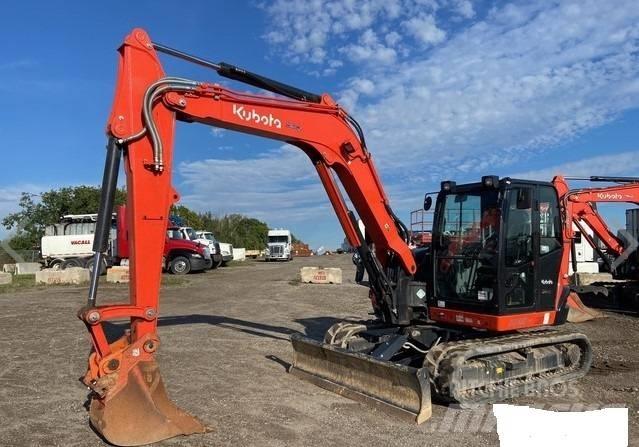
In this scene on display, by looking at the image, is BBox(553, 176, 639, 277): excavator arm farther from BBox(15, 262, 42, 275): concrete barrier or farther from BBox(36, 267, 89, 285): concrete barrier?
BBox(15, 262, 42, 275): concrete barrier

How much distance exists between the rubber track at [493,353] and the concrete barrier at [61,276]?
20.9 m

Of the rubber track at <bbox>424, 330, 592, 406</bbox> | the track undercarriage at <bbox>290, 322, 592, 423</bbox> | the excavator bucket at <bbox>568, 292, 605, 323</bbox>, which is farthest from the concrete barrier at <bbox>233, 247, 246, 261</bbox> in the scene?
the rubber track at <bbox>424, 330, 592, 406</bbox>

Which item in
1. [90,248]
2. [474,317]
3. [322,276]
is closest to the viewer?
[474,317]

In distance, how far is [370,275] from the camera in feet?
27.8

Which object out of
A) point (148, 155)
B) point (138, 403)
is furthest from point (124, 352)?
point (148, 155)

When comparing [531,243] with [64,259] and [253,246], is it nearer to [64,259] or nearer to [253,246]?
[64,259]

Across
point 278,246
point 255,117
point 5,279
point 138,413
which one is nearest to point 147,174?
point 255,117

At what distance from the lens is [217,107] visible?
6863 mm

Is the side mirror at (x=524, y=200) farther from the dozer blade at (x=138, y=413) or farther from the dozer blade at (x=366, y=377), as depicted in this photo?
the dozer blade at (x=138, y=413)

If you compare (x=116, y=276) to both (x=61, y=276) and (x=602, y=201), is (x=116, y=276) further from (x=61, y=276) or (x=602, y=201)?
(x=602, y=201)

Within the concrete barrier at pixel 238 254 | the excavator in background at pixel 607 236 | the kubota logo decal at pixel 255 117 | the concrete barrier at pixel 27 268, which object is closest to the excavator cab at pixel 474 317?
the kubota logo decal at pixel 255 117

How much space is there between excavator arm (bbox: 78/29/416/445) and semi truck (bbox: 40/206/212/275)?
21.0m

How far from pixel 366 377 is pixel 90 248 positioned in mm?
28426

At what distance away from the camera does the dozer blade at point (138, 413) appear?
17.9ft
